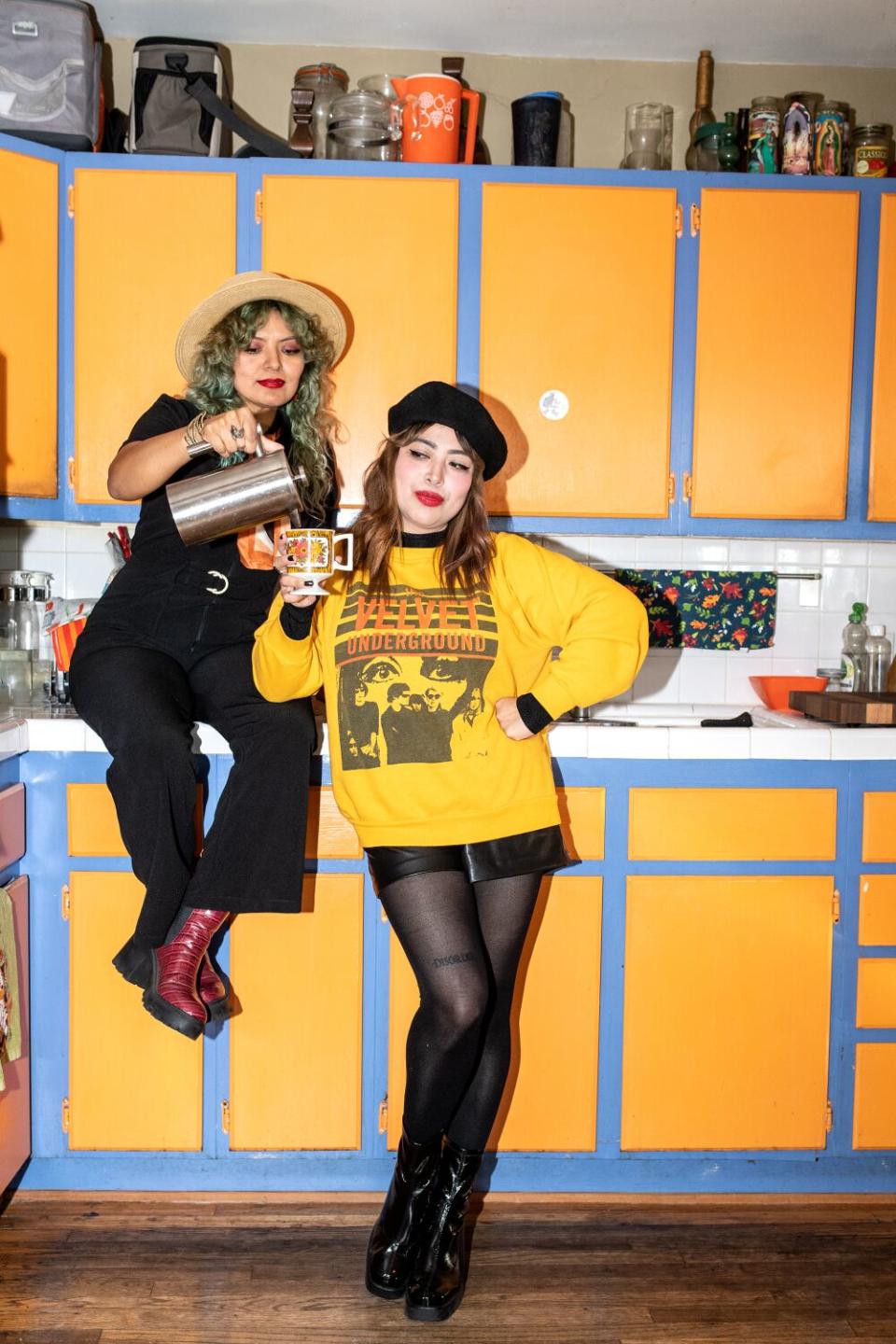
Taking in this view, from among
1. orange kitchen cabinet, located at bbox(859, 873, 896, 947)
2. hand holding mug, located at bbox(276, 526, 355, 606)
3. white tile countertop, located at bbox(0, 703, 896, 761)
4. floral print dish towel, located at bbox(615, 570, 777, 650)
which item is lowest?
orange kitchen cabinet, located at bbox(859, 873, 896, 947)

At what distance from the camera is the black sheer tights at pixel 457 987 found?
193cm

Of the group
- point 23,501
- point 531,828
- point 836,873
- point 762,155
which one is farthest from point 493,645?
point 762,155

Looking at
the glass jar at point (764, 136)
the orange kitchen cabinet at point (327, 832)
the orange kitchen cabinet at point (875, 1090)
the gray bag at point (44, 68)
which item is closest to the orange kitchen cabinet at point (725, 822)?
the orange kitchen cabinet at point (875, 1090)

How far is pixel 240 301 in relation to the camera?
2.41m

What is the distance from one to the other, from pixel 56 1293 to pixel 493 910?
1029 millimetres

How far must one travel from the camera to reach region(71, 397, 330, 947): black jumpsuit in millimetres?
2074

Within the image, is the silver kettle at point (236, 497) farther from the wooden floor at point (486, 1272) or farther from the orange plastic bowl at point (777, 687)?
the orange plastic bowl at point (777, 687)

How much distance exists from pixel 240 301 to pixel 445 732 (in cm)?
105

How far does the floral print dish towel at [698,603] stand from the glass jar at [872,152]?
40.2 inches

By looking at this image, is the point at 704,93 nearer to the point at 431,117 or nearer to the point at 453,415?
the point at 431,117

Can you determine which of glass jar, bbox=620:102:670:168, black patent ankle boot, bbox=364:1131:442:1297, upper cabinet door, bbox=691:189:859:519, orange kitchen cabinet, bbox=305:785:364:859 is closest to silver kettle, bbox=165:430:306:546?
orange kitchen cabinet, bbox=305:785:364:859

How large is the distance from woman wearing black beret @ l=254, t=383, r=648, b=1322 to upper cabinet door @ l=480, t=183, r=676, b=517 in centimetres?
76

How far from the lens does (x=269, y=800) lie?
2141mm

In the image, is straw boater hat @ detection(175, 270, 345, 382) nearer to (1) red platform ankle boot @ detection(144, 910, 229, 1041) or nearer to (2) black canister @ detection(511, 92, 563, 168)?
(2) black canister @ detection(511, 92, 563, 168)
